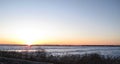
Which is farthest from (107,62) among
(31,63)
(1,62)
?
(1,62)

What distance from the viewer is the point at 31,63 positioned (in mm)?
11414

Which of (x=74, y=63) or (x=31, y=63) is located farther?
(x=74, y=63)

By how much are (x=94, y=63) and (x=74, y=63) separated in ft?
4.58

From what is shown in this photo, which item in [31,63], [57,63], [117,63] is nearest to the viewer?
[31,63]

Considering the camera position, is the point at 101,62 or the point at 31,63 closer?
the point at 31,63

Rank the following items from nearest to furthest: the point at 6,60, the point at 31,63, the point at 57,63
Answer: the point at 31,63, the point at 6,60, the point at 57,63

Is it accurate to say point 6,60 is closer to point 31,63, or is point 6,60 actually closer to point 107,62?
point 31,63

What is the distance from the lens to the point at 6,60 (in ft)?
41.2

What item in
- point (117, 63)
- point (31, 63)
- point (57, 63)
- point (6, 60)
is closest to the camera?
point (31, 63)

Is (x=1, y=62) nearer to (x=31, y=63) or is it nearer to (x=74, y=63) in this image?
(x=31, y=63)

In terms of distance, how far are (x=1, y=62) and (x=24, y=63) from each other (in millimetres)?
1420

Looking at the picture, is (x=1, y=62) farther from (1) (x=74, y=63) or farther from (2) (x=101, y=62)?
(2) (x=101, y=62)

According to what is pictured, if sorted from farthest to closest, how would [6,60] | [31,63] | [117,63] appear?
[117,63], [6,60], [31,63]

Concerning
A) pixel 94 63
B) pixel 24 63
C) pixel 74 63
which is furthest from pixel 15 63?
pixel 94 63
